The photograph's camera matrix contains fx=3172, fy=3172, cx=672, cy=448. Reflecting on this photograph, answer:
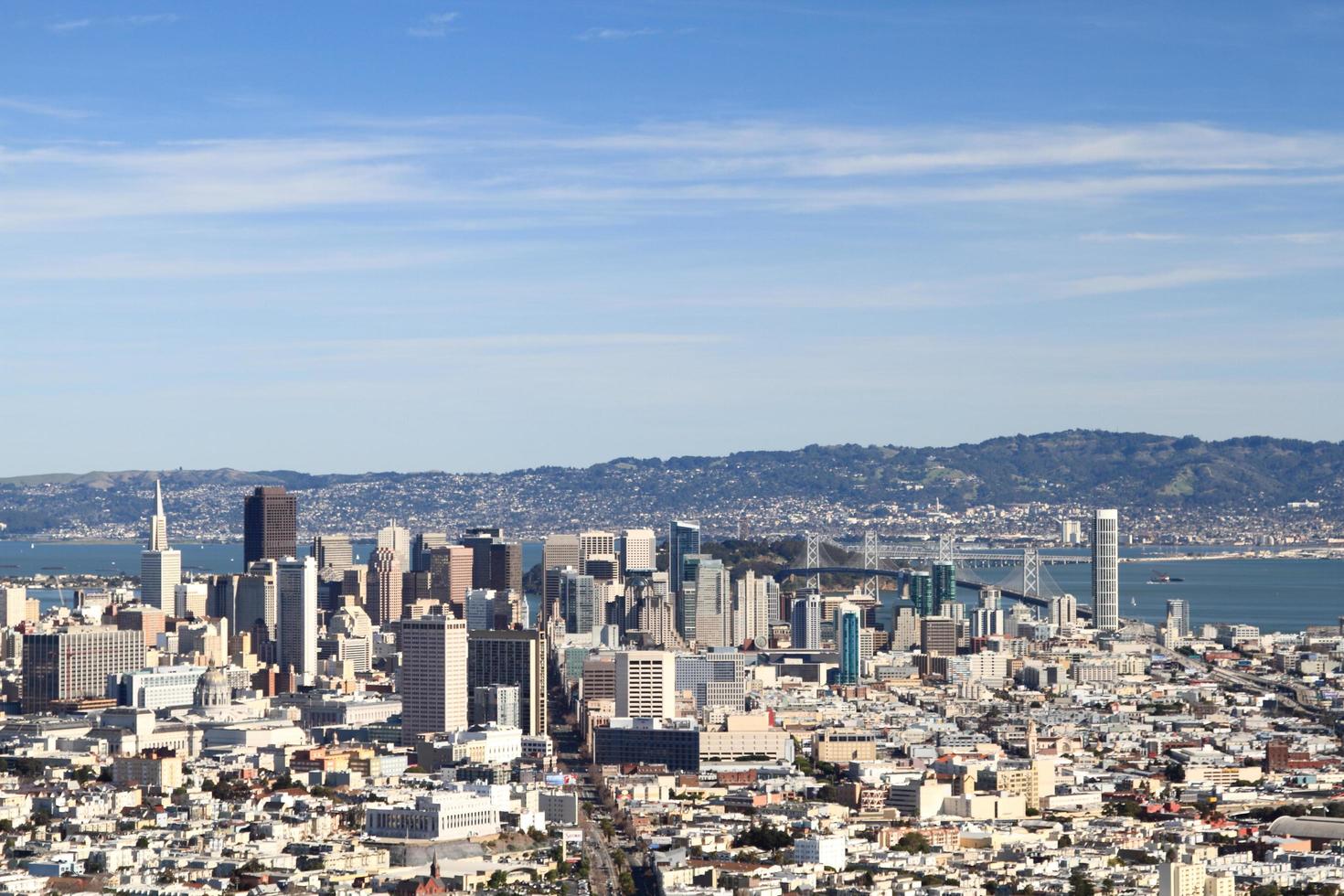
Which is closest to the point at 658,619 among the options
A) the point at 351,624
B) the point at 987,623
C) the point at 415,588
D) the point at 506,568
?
the point at 351,624

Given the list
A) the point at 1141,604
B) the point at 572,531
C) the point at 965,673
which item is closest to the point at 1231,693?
the point at 965,673

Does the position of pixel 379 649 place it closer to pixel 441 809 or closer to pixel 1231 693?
pixel 1231 693

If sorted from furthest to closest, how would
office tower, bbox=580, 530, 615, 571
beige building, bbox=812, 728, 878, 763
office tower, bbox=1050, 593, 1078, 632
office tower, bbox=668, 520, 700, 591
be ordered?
office tower, bbox=580, 530, 615, 571 < office tower, bbox=1050, 593, 1078, 632 < office tower, bbox=668, 520, 700, 591 < beige building, bbox=812, 728, 878, 763

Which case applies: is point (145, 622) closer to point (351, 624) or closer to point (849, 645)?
point (351, 624)

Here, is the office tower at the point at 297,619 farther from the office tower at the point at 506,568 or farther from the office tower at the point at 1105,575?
the office tower at the point at 1105,575

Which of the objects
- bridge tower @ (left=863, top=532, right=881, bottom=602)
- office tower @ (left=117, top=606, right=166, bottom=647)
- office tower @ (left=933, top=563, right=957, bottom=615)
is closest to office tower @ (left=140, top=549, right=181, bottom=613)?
office tower @ (left=117, top=606, right=166, bottom=647)

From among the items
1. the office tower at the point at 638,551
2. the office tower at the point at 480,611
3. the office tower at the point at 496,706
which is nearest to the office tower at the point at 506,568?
the office tower at the point at 638,551

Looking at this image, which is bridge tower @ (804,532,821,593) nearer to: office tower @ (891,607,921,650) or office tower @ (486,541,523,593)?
office tower @ (486,541,523,593)
